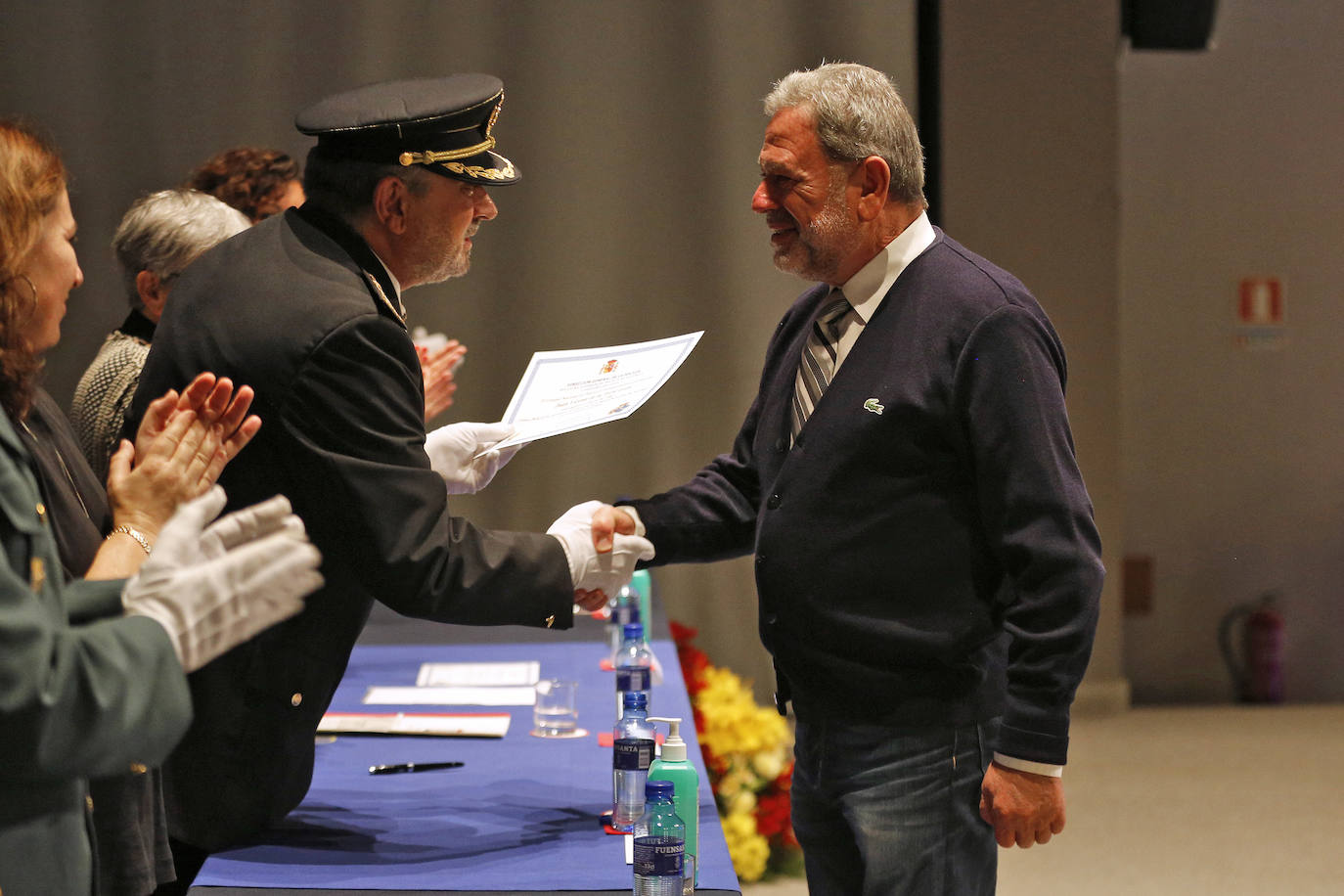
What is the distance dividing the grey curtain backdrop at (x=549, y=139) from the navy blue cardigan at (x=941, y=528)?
354 cm

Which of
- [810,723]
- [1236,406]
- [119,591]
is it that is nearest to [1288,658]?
[1236,406]

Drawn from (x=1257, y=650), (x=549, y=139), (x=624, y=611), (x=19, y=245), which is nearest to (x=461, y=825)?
(x=19, y=245)

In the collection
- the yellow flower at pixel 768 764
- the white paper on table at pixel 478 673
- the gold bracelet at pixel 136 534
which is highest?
the gold bracelet at pixel 136 534

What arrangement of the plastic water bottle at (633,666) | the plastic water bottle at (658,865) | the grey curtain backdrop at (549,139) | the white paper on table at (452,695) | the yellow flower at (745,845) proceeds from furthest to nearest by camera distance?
the grey curtain backdrop at (549,139), the yellow flower at (745,845), the white paper on table at (452,695), the plastic water bottle at (633,666), the plastic water bottle at (658,865)

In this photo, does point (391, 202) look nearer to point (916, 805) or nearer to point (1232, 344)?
point (916, 805)

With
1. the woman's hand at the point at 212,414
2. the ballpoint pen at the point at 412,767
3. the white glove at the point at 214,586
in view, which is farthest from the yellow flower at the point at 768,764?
the white glove at the point at 214,586

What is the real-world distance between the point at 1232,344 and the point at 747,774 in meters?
3.76

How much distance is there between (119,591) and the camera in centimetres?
133

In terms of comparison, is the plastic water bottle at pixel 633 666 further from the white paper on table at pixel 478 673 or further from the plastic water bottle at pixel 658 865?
the plastic water bottle at pixel 658 865

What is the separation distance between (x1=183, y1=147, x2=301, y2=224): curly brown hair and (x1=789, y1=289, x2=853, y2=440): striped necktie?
6.34ft

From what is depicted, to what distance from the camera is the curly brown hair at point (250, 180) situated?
3.58 meters

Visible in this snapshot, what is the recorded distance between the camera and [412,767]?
2383 mm

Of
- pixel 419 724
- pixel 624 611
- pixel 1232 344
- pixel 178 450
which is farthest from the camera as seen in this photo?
pixel 1232 344

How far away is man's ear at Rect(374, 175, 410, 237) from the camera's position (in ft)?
6.64
